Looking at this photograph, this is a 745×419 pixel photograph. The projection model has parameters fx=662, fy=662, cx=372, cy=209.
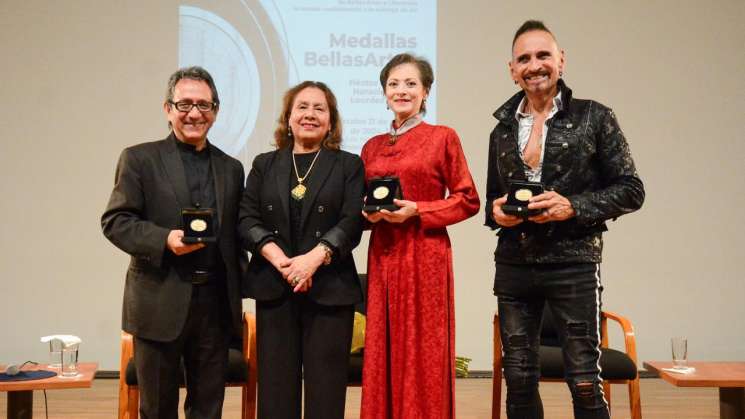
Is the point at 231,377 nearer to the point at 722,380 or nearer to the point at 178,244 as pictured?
the point at 178,244

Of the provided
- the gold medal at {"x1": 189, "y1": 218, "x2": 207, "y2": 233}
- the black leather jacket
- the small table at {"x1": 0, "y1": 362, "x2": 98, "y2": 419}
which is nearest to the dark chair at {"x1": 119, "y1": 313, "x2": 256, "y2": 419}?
the small table at {"x1": 0, "y1": 362, "x2": 98, "y2": 419}

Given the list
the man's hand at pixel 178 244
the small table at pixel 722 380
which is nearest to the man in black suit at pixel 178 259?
the man's hand at pixel 178 244

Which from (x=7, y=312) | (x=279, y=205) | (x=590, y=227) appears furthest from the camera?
(x=7, y=312)

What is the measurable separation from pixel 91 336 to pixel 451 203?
12.1 ft

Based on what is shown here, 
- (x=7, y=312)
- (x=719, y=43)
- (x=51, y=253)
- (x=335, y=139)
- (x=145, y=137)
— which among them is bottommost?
(x=7, y=312)

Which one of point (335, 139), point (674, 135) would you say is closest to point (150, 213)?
point (335, 139)

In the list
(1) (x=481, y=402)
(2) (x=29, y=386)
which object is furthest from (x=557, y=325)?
(1) (x=481, y=402)

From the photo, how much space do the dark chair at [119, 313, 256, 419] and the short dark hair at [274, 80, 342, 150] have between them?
0.98 m

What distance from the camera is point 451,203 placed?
250 cm

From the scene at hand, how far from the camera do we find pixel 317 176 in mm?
2480

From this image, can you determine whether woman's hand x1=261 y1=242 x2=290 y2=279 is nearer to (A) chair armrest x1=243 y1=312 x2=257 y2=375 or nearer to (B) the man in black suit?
(B) the man in black suit

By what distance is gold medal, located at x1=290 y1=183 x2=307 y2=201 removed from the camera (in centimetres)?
247

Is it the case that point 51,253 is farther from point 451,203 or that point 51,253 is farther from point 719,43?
point 719,43

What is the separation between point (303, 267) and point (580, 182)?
3.31ft
